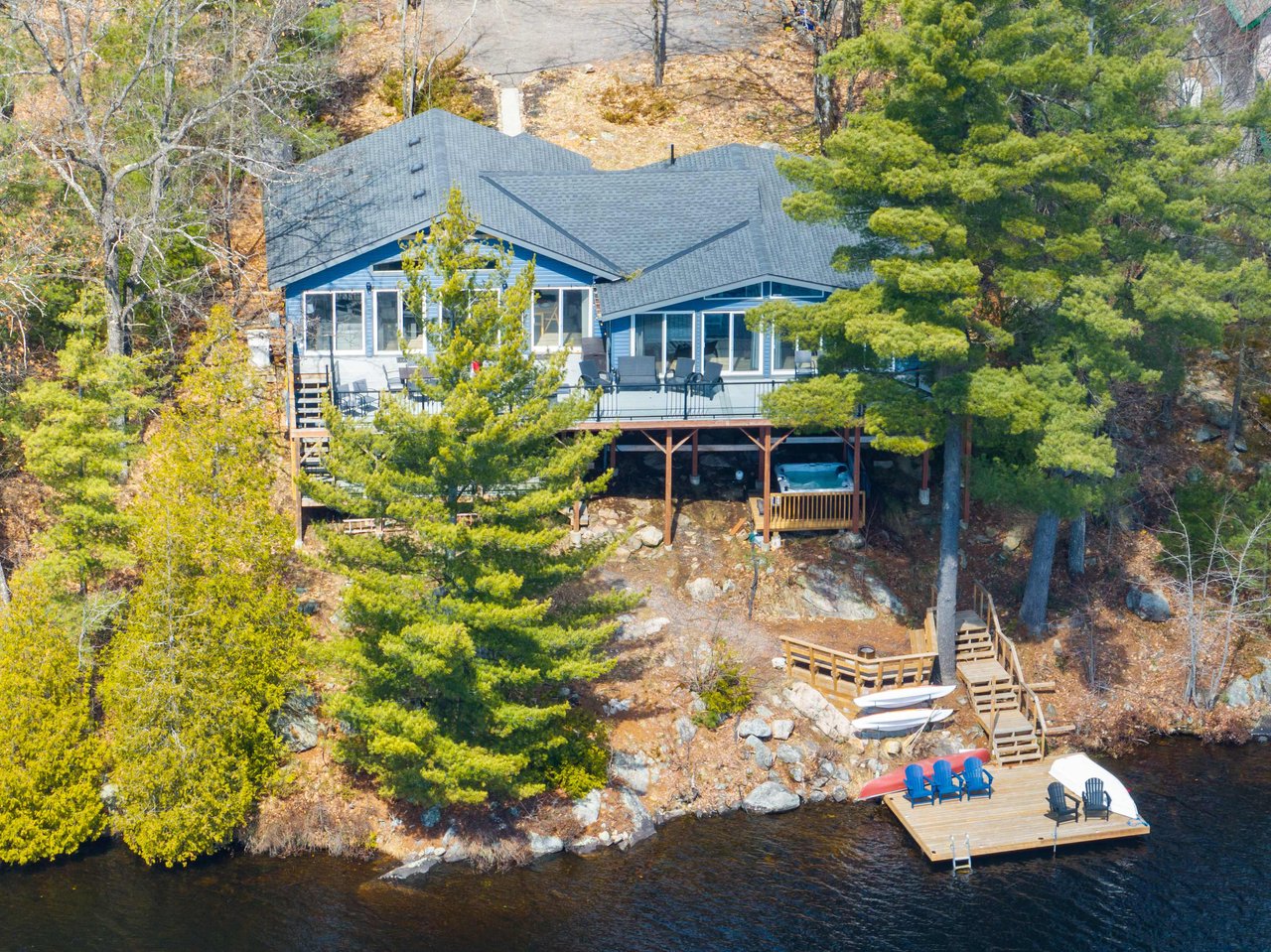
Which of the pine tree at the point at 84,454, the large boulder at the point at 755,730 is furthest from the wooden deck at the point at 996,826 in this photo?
the pine tree at the point at 84,454

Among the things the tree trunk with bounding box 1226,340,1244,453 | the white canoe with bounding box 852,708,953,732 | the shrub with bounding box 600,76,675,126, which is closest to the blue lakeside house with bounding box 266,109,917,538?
the white canoe with bounding box 852,708,953,732

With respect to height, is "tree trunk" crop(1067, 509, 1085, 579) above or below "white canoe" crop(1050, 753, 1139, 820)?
above

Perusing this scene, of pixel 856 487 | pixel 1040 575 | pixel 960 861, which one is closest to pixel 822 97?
pixel 856 487

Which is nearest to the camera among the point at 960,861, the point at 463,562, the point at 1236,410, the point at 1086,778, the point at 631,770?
the point at 960,861

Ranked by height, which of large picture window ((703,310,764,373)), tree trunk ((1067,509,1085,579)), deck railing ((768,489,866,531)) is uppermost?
large picture window ((703,310,764,373))

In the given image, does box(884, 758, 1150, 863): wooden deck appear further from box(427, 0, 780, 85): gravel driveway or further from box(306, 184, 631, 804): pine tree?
box(427, 0, 780, 85): gravel driveway

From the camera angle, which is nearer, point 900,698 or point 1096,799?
point 1096,799

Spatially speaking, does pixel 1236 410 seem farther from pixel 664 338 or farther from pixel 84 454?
pixel 84 454
